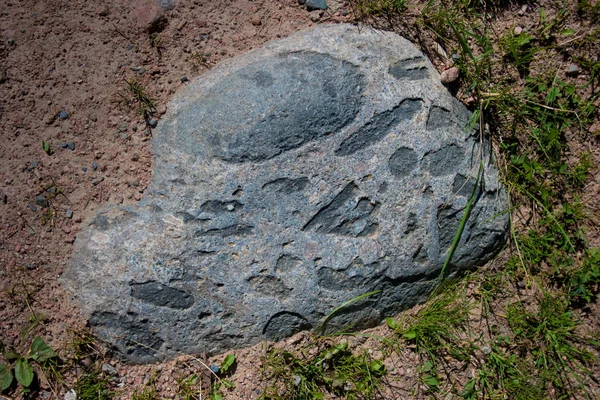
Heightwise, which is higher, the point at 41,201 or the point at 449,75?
the point at 41,201

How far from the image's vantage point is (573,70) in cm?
285

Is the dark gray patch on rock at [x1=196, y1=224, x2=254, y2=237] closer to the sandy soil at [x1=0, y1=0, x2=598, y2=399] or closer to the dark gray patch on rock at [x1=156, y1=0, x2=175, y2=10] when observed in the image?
the sandy soil at [x1=0, y1=0, x2=598, y2=399]

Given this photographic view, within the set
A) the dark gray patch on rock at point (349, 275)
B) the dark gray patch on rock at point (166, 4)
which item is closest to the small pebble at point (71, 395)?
the dark gray patch on rock at point (349, 275)

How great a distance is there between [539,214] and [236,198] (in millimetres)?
1550

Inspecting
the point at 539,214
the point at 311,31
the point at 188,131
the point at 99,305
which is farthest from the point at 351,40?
the point at 99,305

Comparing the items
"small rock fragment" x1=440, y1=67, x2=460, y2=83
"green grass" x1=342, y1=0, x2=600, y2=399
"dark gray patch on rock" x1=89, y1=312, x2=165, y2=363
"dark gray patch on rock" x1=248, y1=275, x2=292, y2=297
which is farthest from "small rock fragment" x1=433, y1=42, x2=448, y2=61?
"dark gray patch on rock" x1=89, y1=312, x2=165, y2=363

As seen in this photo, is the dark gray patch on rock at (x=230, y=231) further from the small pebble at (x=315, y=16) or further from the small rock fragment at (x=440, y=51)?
the small rock fragment at (x=440, y=51)

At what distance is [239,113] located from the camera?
7.88 feet

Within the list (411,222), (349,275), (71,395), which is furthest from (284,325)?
(71,395)

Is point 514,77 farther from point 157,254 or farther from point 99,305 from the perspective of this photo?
point 99,305

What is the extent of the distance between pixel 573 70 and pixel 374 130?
3.94 ft

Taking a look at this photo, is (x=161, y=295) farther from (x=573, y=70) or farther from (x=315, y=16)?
(x=573, y=70)

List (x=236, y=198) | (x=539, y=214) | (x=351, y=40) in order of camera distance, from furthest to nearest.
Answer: (x=539, y=214) → (x=351, y=40) → (x=236, y=198)

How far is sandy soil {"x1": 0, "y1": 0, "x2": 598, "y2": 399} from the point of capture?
2523mm
